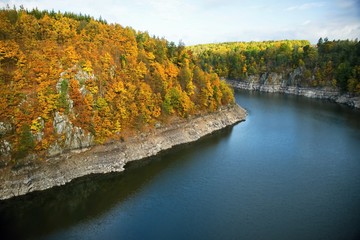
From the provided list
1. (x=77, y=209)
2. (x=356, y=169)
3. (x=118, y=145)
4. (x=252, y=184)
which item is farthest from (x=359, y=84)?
(x=77, y=209)

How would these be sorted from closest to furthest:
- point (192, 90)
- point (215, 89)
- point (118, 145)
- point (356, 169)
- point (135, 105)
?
point (356, 169) < point (118, 145) < point (135, 105) < point (192, 90) < point (215, 89)

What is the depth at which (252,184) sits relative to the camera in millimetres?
39812

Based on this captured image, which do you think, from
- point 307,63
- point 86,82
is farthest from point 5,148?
point 307,63

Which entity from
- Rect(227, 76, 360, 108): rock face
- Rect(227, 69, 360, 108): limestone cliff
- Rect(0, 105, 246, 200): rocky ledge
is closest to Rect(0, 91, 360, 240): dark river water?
Rect(0, 105, 246, 200): rocky ledge

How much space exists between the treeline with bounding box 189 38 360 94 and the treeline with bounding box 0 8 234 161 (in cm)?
2501

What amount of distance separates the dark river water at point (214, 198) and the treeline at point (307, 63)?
38.7 m

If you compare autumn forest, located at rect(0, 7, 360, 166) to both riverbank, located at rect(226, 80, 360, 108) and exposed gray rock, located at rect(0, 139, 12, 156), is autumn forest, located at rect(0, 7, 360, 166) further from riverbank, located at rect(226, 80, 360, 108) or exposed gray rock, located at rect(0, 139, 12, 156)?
riverbank, located at rect(226, 80, 360, 108)

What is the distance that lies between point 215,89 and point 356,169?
33554mm

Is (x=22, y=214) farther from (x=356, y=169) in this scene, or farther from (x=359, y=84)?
(x=359, y=84)

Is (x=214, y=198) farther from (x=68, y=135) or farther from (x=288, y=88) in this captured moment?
(x=288, y=88)

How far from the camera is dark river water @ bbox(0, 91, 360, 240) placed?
3030 centimetres

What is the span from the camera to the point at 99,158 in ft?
146

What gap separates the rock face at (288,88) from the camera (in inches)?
3748

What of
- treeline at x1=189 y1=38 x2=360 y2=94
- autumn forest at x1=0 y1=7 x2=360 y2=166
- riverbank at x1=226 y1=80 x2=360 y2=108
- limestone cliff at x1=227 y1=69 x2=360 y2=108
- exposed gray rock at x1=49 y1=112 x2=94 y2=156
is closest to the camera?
autumn forest at x1=0 y1=7 x2=360 y2=166
